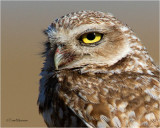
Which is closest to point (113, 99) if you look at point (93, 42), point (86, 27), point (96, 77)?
point (96, 77)

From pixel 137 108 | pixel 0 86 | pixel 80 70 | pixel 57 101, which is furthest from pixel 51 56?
pixel 0 86

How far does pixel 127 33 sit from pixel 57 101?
Answer: 3.79 ft

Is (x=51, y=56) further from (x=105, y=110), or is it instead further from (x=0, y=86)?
(x=0, y=86)

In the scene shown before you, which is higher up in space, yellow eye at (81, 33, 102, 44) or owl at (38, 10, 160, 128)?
yellow eye at (81, 33, 102, 44)

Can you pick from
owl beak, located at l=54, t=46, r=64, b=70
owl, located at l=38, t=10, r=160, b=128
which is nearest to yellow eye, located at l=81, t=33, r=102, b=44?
owl, located at l=38, t=10, r=160, b=128

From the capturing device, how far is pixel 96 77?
3.35 m

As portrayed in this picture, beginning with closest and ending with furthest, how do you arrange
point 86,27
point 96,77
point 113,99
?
point 113,99, point 96,77, point 86,27

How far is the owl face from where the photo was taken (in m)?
3.53

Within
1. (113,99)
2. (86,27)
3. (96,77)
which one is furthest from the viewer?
(86,27)

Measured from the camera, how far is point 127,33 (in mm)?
3654

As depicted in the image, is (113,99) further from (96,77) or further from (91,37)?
(91,37)

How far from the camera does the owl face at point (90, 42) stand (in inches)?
139

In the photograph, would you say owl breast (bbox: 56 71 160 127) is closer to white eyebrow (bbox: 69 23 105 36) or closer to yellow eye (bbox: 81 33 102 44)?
yellow eye (bbox: 81 33 102 44)

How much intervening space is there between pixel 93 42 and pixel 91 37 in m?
0.07
